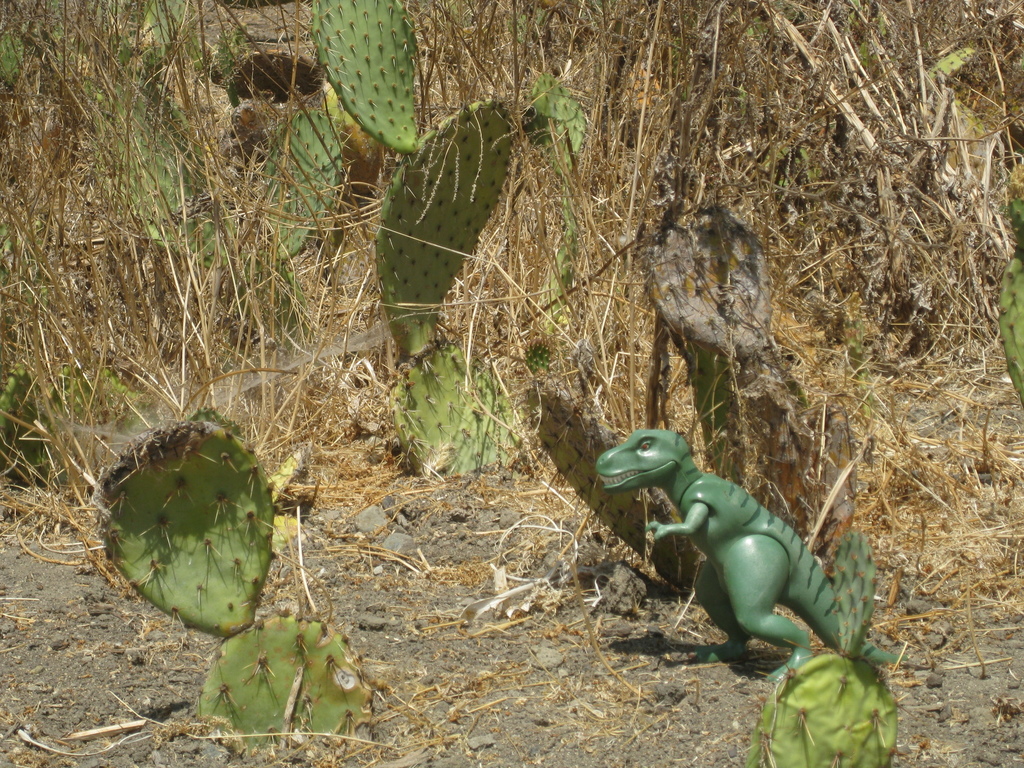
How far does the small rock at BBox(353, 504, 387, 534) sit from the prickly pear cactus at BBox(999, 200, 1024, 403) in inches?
61.0

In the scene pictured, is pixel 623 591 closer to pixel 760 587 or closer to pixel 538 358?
pixel 760 587

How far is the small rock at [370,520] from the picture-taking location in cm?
302

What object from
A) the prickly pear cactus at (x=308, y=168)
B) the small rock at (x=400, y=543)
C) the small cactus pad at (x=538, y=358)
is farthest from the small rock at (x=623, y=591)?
the prickly pear cactus at (x=308, y=168)

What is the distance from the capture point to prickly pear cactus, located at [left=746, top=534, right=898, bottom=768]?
152 cm

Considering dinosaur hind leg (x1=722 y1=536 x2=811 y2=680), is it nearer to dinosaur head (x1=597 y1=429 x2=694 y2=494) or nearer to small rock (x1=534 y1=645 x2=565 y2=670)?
dinosaur head (x1=597 y1=429 x2=694 y2=494)

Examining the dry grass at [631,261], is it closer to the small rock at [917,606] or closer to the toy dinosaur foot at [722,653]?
the small rock at [917,606]

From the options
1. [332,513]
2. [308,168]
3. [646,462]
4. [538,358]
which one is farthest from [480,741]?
[308,168]

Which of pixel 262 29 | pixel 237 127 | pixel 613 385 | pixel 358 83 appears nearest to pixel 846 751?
pixel 613 385

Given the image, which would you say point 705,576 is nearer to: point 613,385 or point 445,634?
point 445,634

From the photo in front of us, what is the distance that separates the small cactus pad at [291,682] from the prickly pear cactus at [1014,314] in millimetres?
1534

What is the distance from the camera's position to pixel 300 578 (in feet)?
7.98

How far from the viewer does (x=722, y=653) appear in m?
2.14

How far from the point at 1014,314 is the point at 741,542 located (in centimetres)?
97

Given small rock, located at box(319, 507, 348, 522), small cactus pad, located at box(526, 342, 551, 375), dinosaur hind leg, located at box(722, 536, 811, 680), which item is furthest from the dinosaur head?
small cactus pad, located at box(526, 342, 551, 375)
